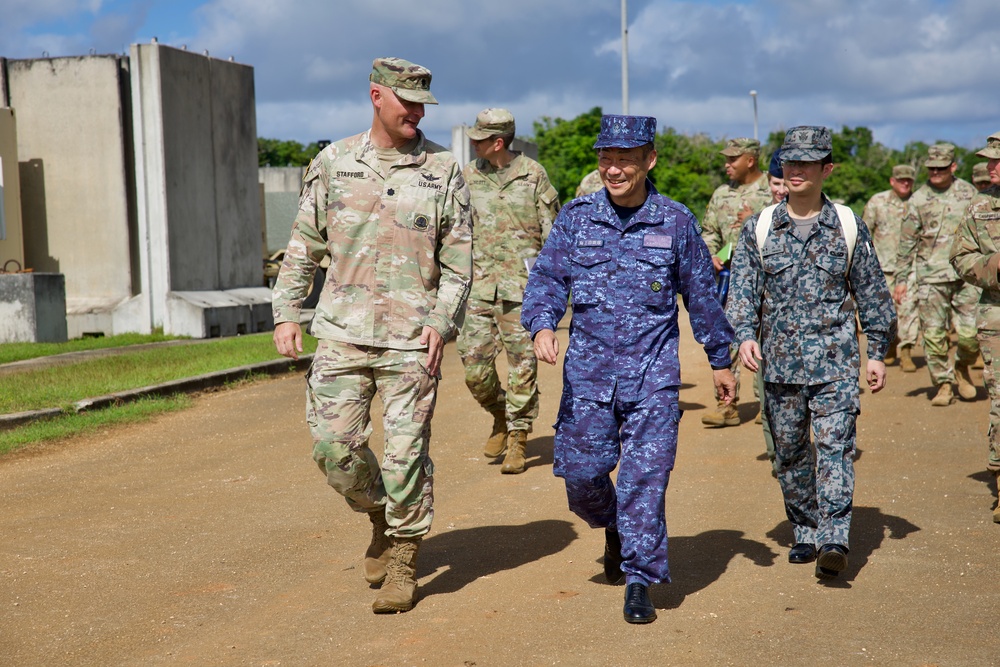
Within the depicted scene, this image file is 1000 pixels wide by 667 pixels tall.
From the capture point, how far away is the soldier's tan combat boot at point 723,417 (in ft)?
33.6

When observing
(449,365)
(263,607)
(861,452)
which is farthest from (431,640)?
(449,365)

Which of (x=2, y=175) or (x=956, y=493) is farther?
(x=2, y=175)

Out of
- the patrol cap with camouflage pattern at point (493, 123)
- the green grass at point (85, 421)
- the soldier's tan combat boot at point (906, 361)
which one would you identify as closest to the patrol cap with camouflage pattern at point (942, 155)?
the soldier's tan combat boot at point (906, 361)

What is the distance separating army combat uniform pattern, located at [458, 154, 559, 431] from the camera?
28.3 feet

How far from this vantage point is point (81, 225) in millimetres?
19266

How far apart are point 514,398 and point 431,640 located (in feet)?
12.7

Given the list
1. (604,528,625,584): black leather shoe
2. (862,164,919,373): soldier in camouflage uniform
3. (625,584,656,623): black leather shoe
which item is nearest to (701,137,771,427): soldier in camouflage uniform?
(862,164,919,373): soldier in camouflage uniform

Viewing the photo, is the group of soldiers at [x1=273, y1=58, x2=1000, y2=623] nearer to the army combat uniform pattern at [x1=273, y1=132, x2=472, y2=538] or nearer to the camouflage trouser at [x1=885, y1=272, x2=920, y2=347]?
the army combat uniform pattern at [x1=273, y1=132, x2=472, y2=538]

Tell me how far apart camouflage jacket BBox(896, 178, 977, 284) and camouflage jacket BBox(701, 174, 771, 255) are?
2.76 m

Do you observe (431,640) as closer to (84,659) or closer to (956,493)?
(84,659)

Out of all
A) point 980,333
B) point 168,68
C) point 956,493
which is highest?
point 168,68

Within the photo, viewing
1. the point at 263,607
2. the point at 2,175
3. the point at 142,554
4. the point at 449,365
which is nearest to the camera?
the point at 263,607

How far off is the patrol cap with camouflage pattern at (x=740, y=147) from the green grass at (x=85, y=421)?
5.57 m

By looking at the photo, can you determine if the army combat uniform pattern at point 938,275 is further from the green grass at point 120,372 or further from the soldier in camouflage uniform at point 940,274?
the green grass at point 120,372
